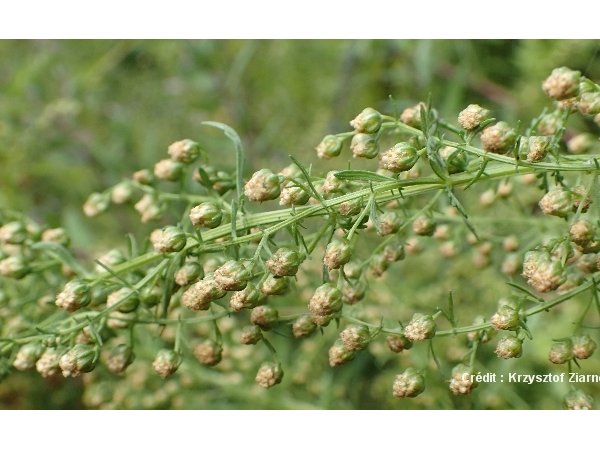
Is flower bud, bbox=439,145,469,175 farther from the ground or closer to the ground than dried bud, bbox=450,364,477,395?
farther from the ground

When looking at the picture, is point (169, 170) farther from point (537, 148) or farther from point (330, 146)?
point (537, 148)

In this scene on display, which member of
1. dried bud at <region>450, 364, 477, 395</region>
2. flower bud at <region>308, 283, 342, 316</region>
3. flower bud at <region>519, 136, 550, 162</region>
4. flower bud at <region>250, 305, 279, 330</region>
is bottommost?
dried bud at <region>450, 364, 477, 395</region>

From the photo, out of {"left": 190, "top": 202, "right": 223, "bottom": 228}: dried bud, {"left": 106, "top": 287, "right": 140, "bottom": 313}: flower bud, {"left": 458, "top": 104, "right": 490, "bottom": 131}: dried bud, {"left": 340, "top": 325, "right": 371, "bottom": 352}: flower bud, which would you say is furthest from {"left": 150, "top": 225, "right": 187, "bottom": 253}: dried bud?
{"left": 458, "top": 104, "right": 490, "bottom": 131}: dried bud

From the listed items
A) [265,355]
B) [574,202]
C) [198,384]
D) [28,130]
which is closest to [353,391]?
[265,355]

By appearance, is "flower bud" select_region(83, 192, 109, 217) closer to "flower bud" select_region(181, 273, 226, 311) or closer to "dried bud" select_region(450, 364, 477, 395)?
"flower bud" select_region(181, 273, 226, 311)

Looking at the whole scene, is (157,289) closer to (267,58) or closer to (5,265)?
(5,265)

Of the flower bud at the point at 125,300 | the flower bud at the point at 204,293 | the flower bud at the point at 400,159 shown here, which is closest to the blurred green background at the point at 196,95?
the flower bud at the point at 125,300

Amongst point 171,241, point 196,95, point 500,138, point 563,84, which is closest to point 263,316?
point 171,241
